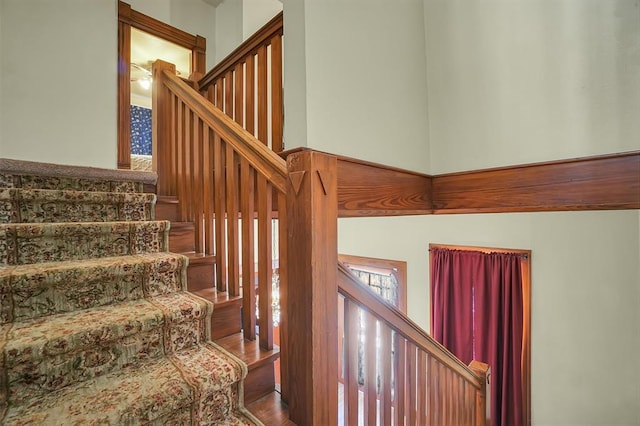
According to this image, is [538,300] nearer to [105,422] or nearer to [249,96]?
[249,96]

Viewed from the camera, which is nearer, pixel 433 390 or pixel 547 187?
pixel 433 390

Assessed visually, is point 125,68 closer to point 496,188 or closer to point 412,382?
point 496,188

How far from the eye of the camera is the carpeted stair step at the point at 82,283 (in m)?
1.10

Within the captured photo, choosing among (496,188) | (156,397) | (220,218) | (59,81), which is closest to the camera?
(156,397)

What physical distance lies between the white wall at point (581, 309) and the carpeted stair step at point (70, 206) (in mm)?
3289

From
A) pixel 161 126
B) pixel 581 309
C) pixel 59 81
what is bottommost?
pixel 581 309

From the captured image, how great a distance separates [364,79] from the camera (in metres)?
1.59

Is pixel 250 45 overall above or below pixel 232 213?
above

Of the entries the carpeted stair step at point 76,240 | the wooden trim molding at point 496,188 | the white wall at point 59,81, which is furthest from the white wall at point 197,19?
the wooden trim molding at point 496,188

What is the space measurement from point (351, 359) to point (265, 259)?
19.5 inches

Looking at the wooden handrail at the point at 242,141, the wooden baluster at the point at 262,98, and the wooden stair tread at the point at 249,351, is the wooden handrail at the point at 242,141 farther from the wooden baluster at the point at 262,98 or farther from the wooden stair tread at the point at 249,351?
the wooden stair tread at the point at 249,351

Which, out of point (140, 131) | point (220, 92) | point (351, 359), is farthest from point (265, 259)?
point (140, 131)

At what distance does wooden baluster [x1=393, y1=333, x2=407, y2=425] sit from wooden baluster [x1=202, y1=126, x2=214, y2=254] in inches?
41.5

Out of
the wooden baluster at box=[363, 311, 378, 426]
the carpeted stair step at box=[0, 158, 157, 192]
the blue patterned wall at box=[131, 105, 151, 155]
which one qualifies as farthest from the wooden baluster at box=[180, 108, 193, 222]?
the blue patterned wall at box=[131, 105, 151, 155]
